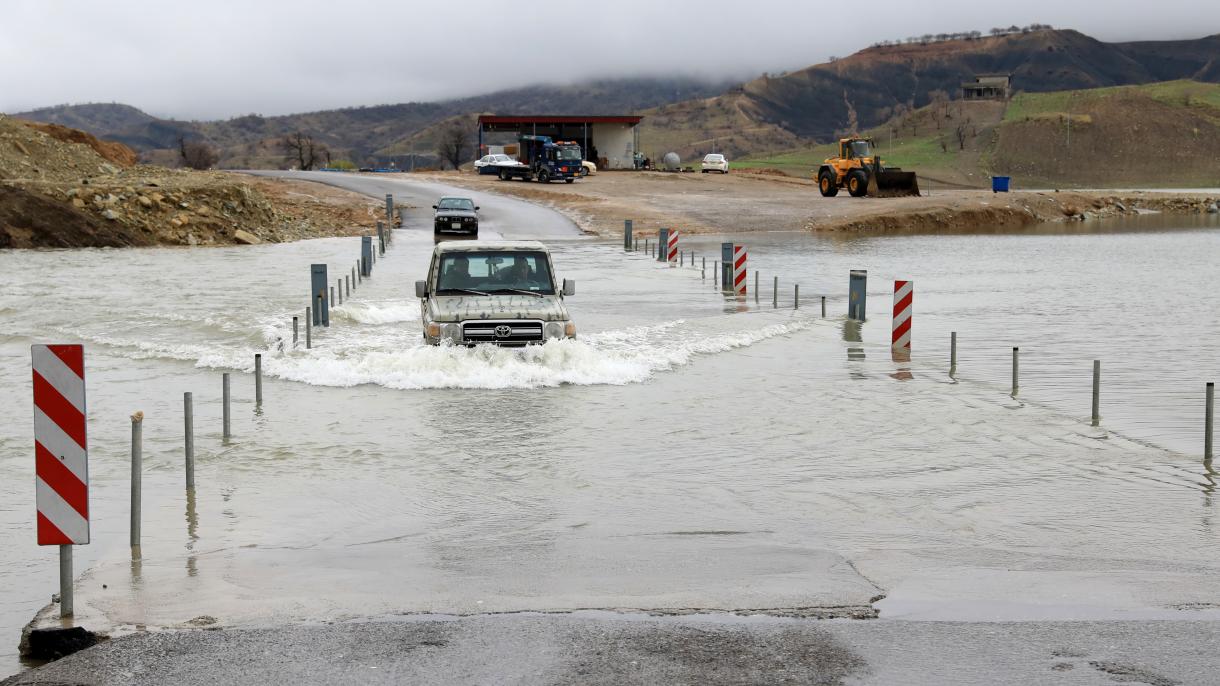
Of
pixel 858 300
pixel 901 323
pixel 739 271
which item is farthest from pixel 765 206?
pixel 901 323

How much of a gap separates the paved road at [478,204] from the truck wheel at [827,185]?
16.5 m

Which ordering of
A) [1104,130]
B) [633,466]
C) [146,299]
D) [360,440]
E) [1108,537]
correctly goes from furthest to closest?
1. [1104,130]
2. [146,299]
3. [360,440]
4. [633,466]
5. [1108,537]

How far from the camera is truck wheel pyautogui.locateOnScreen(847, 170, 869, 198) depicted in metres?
68.9

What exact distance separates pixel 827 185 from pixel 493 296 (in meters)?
55.0

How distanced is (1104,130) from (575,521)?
145m

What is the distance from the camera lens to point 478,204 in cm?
6362

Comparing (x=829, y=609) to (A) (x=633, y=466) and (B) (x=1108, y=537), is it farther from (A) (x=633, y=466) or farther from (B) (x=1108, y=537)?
(A) (x=633, y=466)

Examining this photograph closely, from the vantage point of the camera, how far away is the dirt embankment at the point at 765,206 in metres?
60.2

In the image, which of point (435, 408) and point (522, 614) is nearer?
point (522, 614)

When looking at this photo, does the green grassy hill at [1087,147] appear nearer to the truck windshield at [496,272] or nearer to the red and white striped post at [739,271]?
the red and white striped post at [739,271]

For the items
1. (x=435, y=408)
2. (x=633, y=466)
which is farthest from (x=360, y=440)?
(x=633, y=466)

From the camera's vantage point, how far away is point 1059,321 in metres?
26.4

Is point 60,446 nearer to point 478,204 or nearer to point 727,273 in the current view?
point 727,273

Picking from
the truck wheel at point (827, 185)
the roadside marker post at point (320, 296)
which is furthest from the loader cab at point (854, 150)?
the roadside marker post at point (320, 296)
